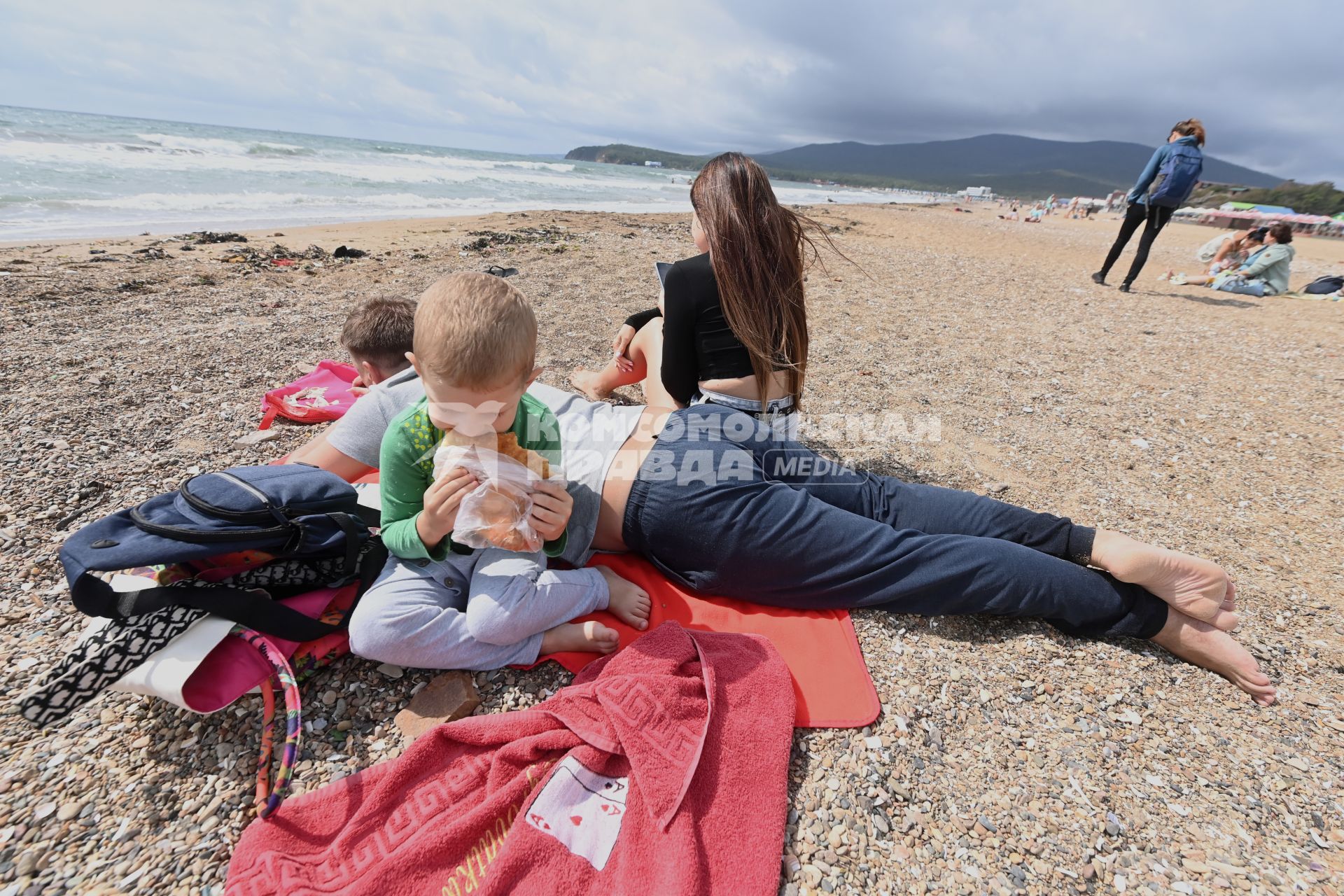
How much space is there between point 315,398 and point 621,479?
2.92 metres

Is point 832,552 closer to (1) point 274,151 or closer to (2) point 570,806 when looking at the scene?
(2) point 570,806

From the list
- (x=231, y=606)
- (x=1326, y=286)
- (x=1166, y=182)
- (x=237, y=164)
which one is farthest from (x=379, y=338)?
(x=237, y=164)

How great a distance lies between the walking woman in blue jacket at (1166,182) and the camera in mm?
7820

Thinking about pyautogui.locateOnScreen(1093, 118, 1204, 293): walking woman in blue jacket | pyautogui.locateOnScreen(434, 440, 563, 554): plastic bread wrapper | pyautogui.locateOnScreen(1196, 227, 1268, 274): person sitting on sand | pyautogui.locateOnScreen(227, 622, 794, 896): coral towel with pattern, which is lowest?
pyautogui.locateOnScreen(227, 622, 794, 896): coral towel with pattern

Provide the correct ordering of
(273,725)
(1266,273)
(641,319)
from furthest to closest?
(1266,273), (641,319), (273,725)

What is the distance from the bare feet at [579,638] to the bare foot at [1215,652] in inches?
86.0

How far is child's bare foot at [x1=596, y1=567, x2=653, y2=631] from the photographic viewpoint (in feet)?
7.73

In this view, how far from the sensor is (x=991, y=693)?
83.8 inches

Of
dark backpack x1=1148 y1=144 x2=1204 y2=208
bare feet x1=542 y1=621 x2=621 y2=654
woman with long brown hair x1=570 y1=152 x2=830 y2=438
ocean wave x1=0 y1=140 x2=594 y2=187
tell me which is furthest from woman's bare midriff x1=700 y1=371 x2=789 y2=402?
ocean wave x1=0 y1=140 x2=594 y2=187

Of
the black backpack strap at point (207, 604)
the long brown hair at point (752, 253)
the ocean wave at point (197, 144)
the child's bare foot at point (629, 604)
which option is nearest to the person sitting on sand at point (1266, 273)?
the long brown hair at point (752, 253)

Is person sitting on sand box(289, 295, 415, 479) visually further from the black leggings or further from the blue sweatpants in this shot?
the black leggings

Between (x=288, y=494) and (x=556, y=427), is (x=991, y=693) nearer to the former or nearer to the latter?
(x=556, y=427)

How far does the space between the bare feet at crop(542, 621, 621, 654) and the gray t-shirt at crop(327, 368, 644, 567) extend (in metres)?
0.32

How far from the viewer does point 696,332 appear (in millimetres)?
2938
